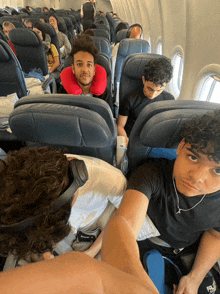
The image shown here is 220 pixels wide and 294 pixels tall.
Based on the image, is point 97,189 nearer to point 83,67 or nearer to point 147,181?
point 147,181

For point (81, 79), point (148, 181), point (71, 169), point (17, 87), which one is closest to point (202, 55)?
point (81, 79)

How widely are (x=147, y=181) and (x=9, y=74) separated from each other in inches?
74.2

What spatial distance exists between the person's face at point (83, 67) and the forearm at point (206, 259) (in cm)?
164

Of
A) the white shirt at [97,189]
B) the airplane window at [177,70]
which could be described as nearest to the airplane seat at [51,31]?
the airplane window at [177,70]

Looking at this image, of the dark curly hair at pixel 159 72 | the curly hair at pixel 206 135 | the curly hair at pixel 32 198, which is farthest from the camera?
the dark curly hair at pixel 159 72

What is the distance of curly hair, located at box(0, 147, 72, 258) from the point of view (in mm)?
497

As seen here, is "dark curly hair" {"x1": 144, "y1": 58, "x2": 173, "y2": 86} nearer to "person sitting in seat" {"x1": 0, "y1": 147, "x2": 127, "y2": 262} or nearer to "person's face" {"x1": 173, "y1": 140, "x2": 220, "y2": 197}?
"person's face" {"x1": 173, "y1": 140, "x2": 220, "y2": 197}

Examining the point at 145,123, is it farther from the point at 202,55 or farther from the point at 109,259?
the point at 202,55

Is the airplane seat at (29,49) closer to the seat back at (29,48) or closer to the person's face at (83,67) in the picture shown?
the seat back at (29,48)

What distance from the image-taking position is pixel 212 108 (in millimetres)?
748

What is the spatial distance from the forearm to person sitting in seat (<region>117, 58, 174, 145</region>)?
102 centimetres

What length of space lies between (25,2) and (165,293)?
795 inches

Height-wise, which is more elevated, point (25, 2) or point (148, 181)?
point (25, 2)

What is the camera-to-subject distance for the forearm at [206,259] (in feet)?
3.09
